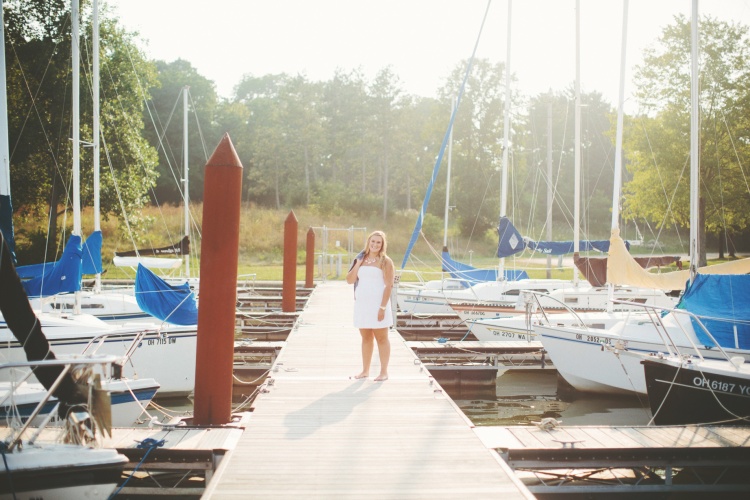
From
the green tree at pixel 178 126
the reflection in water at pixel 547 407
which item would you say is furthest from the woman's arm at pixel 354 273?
the green tree at pixel 178 126

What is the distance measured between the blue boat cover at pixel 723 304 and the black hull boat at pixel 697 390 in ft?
4.76

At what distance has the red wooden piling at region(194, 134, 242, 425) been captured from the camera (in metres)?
7.39

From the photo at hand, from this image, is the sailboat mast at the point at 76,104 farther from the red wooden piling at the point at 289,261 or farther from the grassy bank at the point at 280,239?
the grassy bank at the point at 280,239

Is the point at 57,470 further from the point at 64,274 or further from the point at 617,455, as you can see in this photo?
the point at 64,274

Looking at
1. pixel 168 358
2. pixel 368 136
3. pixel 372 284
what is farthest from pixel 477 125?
pixel 372 284

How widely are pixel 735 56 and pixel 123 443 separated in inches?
1283

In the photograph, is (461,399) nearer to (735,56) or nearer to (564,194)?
(735,56)

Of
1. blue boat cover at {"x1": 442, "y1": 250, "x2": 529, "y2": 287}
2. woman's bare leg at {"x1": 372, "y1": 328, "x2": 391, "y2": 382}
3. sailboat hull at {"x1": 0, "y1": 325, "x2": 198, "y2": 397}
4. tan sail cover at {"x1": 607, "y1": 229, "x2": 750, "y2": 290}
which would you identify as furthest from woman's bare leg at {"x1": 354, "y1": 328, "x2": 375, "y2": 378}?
blue boat cover at {"x1": 442, "y1": 250, "x2": 529, "y2": 287}

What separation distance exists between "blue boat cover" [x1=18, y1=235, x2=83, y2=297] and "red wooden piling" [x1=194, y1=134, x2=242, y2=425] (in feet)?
22.7

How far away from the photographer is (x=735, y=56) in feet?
101

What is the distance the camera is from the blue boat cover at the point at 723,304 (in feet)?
37.3

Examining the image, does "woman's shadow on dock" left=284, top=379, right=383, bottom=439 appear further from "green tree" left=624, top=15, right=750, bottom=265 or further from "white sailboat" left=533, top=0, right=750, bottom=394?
"green tree" left=624, top=15, right=750, bottom=265

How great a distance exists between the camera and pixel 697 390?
9633 mm

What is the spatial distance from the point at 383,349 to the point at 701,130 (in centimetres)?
2609
